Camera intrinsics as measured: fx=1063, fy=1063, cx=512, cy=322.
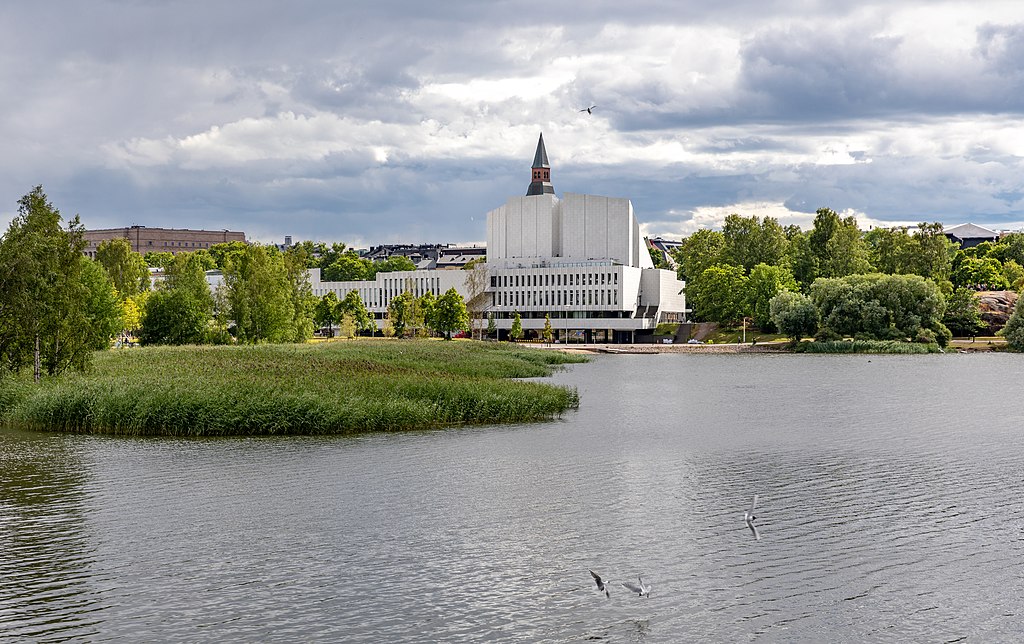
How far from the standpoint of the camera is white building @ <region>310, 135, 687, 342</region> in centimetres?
16062

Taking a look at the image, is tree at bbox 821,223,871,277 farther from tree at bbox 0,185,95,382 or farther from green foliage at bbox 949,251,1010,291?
tree at bbox 0,185,95,382

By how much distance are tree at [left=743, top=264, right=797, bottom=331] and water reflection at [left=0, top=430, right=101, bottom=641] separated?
120289 millimetres

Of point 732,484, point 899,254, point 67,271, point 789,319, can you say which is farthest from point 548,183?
point 732,484

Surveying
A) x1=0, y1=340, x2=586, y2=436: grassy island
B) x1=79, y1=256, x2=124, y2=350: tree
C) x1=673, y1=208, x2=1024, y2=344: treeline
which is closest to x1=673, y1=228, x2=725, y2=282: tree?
x1=673, y1=208, x2=1024, y2=344: treeline

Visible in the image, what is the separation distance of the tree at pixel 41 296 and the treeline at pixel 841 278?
9421cm

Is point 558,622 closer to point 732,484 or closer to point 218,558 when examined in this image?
point 218,558

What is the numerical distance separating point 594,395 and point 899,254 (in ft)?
341

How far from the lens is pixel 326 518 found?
23.8 metres

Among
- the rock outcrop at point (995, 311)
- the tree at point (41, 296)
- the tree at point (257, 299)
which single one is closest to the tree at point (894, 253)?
the rock outcrop at point (995, 311)

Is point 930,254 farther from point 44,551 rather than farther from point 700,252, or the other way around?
point 44,551

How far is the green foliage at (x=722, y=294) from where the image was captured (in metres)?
148

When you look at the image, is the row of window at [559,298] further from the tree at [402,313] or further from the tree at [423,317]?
the tree at [423,317]

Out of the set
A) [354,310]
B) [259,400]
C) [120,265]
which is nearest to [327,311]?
[354,310]

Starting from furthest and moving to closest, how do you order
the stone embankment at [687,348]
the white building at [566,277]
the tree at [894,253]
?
the white building at [566,277] → the tree at [894,253] → the stone embankment at [687,348]
